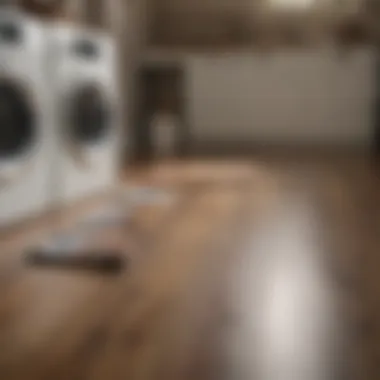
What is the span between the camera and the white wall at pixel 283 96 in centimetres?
501

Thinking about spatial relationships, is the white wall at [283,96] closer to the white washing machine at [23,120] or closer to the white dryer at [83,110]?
the white dryer at [83,110]

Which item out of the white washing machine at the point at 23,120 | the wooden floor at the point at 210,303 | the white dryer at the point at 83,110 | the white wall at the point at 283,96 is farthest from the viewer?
the white wall at the point at 283,96

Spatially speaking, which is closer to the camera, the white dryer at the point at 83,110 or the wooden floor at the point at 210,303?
the wooden floor at the point at 210,303

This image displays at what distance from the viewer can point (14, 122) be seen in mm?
2152

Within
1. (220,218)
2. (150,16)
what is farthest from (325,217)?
(150,16)

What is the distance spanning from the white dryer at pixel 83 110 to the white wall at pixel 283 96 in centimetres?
218

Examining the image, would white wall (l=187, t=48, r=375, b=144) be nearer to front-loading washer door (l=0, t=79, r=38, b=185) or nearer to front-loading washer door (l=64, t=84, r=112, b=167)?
front-loading washer door (l=64, t=84, r=112, b=167)

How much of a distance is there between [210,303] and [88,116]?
1.51 meters

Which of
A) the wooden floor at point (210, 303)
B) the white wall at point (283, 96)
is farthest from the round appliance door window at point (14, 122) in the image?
the white wall at point (283, 96)

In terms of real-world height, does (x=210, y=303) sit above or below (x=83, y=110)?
below

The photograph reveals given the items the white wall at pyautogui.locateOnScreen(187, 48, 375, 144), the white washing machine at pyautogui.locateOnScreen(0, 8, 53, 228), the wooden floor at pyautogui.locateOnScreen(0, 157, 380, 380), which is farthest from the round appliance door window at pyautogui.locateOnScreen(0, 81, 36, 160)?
the white wall at pyautogui.locateOnScreen(187, 48, 375, 144)

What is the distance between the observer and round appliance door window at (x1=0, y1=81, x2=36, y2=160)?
82.0 inches

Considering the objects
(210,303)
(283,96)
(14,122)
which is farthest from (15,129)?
(283,96)

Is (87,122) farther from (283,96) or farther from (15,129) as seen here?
(283,96)
